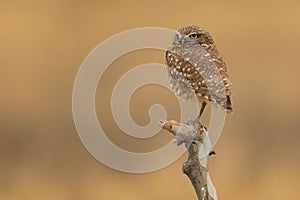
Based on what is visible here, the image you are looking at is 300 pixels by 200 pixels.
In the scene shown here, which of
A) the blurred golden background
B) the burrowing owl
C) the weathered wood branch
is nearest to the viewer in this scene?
the weathered wood branch

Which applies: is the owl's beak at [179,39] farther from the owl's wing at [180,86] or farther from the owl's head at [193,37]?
the owl's wing at [180,86]

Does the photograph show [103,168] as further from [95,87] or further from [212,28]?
[212,28]

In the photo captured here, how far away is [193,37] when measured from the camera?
A: 4816 millimetres

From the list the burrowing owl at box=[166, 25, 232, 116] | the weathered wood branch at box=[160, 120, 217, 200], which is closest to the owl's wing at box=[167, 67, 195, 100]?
the burrowing owl at box=[166, 25, 232, 116]

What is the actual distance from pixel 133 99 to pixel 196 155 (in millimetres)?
3500

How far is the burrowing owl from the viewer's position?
438 centimetres

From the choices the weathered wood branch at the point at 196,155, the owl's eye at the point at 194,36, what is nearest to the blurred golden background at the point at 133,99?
the owl's eye at the point at 194,36

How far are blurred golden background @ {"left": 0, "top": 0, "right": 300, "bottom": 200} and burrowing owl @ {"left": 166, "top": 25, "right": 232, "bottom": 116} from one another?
79.7 inches

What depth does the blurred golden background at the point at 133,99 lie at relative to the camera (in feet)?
22.1

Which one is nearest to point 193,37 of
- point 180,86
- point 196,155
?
point 180,86

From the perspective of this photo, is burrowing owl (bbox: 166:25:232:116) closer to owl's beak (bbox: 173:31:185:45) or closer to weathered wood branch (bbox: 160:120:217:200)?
owl's beak (bbox: 173:31:185:45)

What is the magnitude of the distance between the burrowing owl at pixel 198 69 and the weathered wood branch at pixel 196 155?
0.31 meters

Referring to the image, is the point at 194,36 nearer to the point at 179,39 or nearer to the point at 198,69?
the point at 179,39
